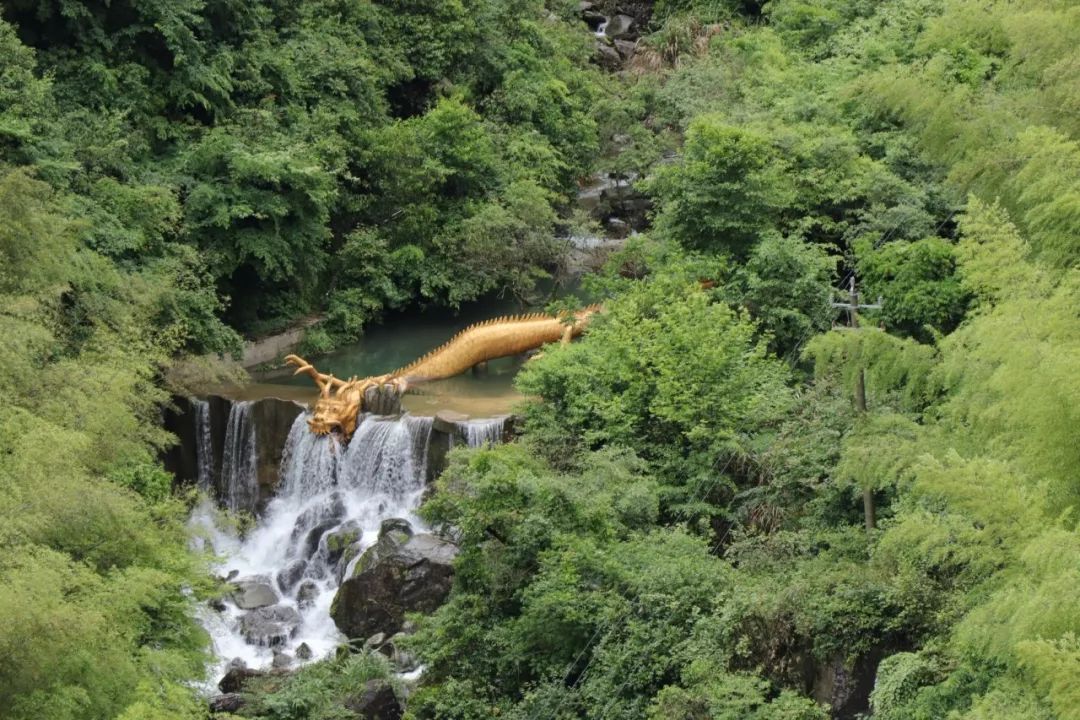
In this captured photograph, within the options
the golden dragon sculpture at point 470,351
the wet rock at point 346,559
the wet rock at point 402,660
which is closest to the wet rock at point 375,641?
the wet rock at point 402,660

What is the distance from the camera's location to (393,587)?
17.2 m

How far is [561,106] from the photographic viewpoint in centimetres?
3058

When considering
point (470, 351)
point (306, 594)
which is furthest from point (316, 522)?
point (470, 351)

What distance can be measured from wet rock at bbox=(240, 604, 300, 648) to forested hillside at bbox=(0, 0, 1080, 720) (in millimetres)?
1797

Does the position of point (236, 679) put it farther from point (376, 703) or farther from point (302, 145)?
point (302, 145)

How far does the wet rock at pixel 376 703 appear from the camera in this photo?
14.8 meters

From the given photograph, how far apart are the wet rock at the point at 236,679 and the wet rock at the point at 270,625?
109 cm

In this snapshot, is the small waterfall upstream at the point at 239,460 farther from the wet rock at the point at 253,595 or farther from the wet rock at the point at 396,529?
the wet rock at the point at 396,529

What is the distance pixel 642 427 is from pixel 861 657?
5322mm

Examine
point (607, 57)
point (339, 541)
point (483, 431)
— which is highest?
point (607, 57)

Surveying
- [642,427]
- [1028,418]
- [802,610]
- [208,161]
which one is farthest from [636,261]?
[1028,418]

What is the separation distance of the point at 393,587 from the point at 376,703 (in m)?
2.45

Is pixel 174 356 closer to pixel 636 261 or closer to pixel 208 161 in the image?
pixel 208 161

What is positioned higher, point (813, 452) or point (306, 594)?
point (813, 452)
